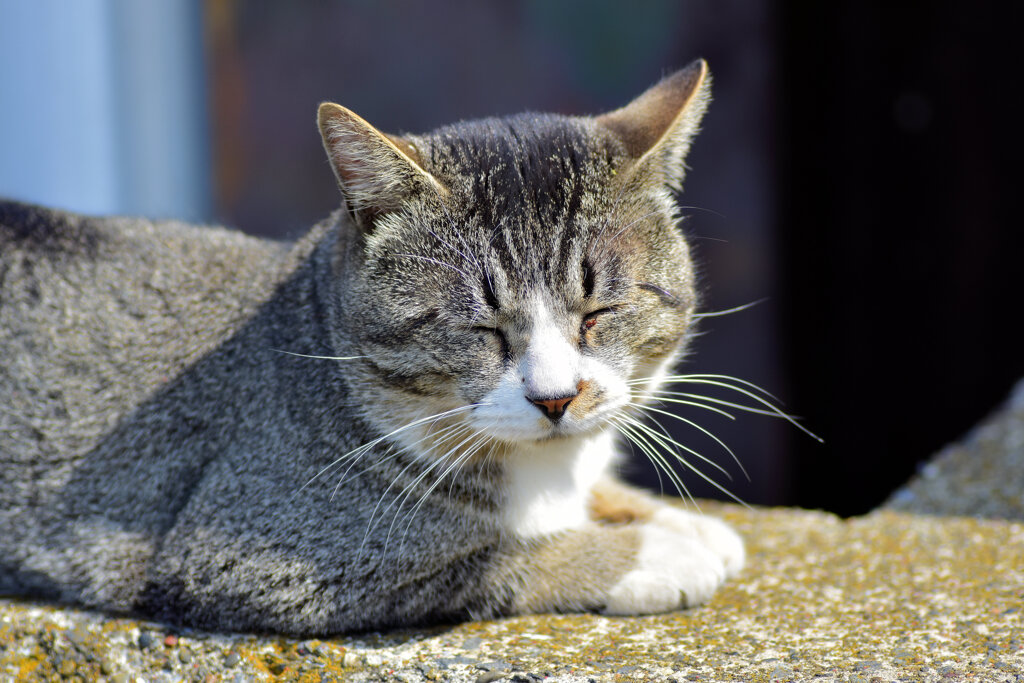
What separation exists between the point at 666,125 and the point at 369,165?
86 cm

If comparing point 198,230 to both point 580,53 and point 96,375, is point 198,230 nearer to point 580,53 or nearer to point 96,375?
point 96,375

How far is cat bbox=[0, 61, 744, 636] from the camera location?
8.36 feet

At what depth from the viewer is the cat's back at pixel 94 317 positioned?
9.67 ft

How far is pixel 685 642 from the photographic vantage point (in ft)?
8.45

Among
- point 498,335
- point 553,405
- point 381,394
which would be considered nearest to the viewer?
point 553,405

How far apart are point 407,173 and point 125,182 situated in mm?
4619

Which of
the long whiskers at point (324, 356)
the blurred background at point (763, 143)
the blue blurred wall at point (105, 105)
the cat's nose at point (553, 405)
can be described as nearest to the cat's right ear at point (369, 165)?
the long whiskers at point (324, 356)

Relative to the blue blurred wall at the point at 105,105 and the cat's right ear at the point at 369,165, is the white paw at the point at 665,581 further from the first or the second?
the blue blurred wall at the point at 105,105

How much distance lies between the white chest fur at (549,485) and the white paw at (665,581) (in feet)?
0.82

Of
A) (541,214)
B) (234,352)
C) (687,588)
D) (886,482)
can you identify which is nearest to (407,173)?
(541,214)

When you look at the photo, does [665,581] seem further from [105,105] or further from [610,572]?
[105,105]

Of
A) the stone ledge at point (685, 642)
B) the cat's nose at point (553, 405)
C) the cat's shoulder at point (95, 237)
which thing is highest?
the cat's shoulder at point (95, 237)

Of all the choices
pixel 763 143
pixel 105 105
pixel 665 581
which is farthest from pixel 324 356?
pixel 105 105

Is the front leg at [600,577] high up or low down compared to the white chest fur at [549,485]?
down
